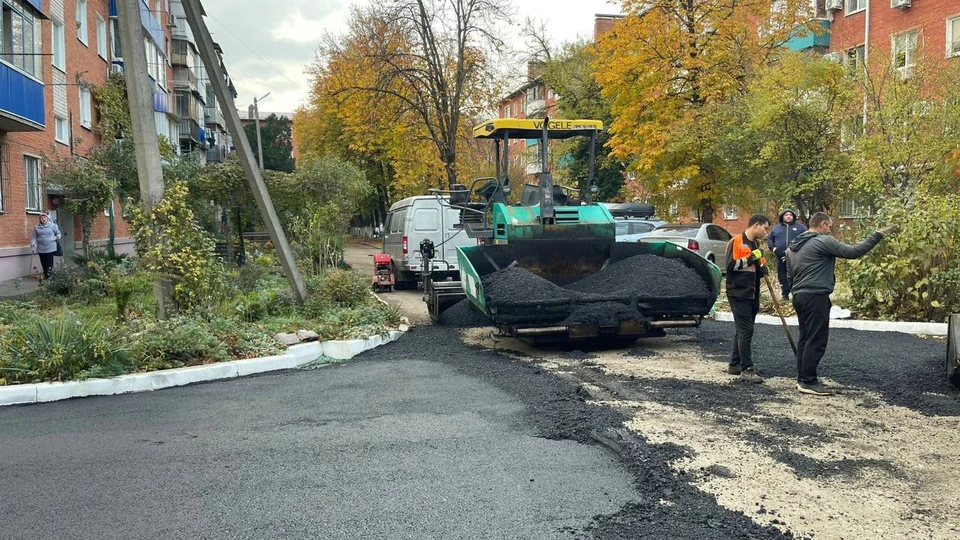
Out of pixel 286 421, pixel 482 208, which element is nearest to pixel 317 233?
pixel 482 208

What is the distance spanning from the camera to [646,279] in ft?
33.3

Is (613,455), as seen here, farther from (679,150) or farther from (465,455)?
(679,150)

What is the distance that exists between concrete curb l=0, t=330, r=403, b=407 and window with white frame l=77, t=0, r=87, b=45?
2279cm

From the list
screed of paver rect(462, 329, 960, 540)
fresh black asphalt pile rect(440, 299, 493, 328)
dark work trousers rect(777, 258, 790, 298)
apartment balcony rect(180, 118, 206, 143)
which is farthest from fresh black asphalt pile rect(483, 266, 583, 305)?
apartment balcony rect(180, 118, 206, 143)

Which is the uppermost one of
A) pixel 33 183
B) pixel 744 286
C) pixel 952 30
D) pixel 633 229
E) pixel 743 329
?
pixel 952 30

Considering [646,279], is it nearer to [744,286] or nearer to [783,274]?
[744,286]

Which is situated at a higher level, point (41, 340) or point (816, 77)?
point (816, 77)

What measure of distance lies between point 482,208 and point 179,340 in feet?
18.2

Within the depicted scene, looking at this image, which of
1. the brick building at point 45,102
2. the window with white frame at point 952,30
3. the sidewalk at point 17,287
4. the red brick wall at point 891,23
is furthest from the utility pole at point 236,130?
the window with white frame at point 952,30

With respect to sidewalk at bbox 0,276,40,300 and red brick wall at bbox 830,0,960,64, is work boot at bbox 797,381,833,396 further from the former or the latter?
red brick wall at bbox 830,0,960,64

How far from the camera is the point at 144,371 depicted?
858 cm

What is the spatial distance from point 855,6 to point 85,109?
1182 inches

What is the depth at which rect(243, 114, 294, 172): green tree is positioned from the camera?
77438 mm

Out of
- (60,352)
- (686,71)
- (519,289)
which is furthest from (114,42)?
(519,289)
